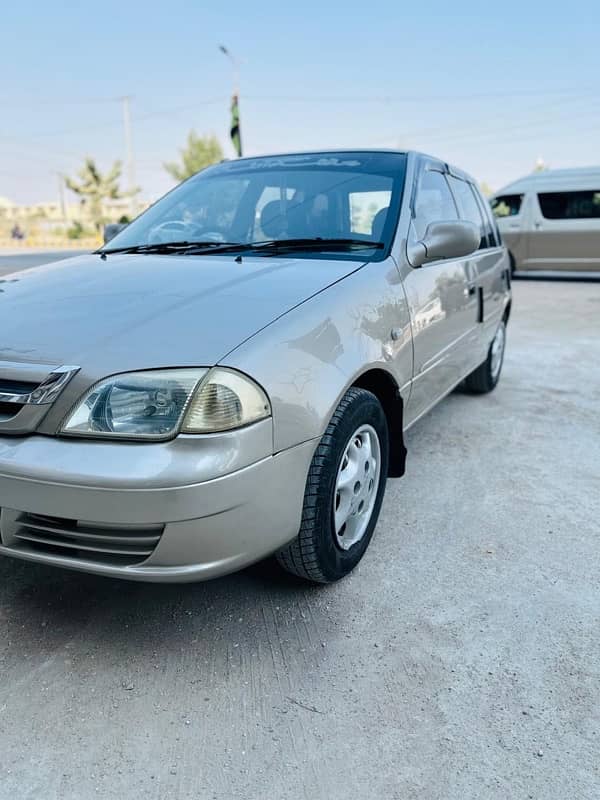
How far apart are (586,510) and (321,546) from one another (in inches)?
58.4

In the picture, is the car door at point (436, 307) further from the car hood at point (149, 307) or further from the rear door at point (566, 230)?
the rear door at point (566, 230)

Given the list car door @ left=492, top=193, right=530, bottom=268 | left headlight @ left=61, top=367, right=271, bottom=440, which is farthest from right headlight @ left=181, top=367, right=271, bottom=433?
car door @ left=492, top=193, right=530, bottom=268

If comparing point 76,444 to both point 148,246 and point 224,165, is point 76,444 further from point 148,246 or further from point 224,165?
point 224,165

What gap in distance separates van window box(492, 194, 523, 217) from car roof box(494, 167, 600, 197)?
0.27 feet

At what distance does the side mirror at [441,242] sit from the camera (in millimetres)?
2609

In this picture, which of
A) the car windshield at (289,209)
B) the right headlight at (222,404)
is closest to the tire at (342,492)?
the right headlight at (222,404)

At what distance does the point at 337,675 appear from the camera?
1.80 meters

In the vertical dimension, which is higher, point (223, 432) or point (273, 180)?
point (273, 180)

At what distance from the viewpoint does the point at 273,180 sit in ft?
9.93

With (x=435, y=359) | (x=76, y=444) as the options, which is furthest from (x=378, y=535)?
(x=76, y=444)

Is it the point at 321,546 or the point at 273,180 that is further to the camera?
the point at 273,180

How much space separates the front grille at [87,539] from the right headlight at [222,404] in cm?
29

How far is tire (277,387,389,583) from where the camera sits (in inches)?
75.9

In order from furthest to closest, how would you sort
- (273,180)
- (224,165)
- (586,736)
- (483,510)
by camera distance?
(224,165), (273,180), (483,510), (586,736)
